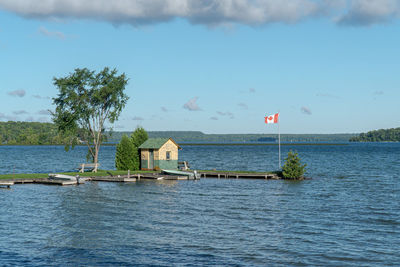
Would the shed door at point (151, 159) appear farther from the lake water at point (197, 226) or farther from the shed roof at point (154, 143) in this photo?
the lake water at point (197, 226)

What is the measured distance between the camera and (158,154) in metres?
64.2

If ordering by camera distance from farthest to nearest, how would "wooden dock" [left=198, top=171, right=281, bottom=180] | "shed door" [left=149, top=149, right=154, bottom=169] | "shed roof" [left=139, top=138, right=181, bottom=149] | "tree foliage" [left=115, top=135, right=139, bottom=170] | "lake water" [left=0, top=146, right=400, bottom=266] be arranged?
"shed door" [left=149, top=149, right=154, bottom=169] < "tree foliage" [left=115, top=135, right=139, bottom=170] < "shed roof" [left=139, top=138, right=181, bottom=149] < "wooden dock" [left=198, top=171, right=281, bottom=180] < "lake water" [left=0, top=146, right=400, bottom=266]

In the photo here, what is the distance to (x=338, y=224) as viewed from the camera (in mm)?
30594

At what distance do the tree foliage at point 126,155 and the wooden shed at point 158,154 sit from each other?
1.15m

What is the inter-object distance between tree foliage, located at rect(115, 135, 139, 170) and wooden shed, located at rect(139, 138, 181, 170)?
3.77 feet

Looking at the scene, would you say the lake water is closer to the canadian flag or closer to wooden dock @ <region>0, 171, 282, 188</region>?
wooden dock @ <region>0, 171, 282, 188</region>

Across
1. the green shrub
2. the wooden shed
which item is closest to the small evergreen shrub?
→ the green shrub

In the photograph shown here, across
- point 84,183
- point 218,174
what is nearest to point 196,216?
point 84,183

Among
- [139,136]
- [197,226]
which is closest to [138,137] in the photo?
[139,136]

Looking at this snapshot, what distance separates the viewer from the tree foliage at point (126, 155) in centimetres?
6431

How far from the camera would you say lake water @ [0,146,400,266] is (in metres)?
22.2

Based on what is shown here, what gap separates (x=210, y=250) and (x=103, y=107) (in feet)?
150

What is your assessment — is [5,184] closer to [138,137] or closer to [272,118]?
[138,137]

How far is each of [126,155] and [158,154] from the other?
15.2ft
